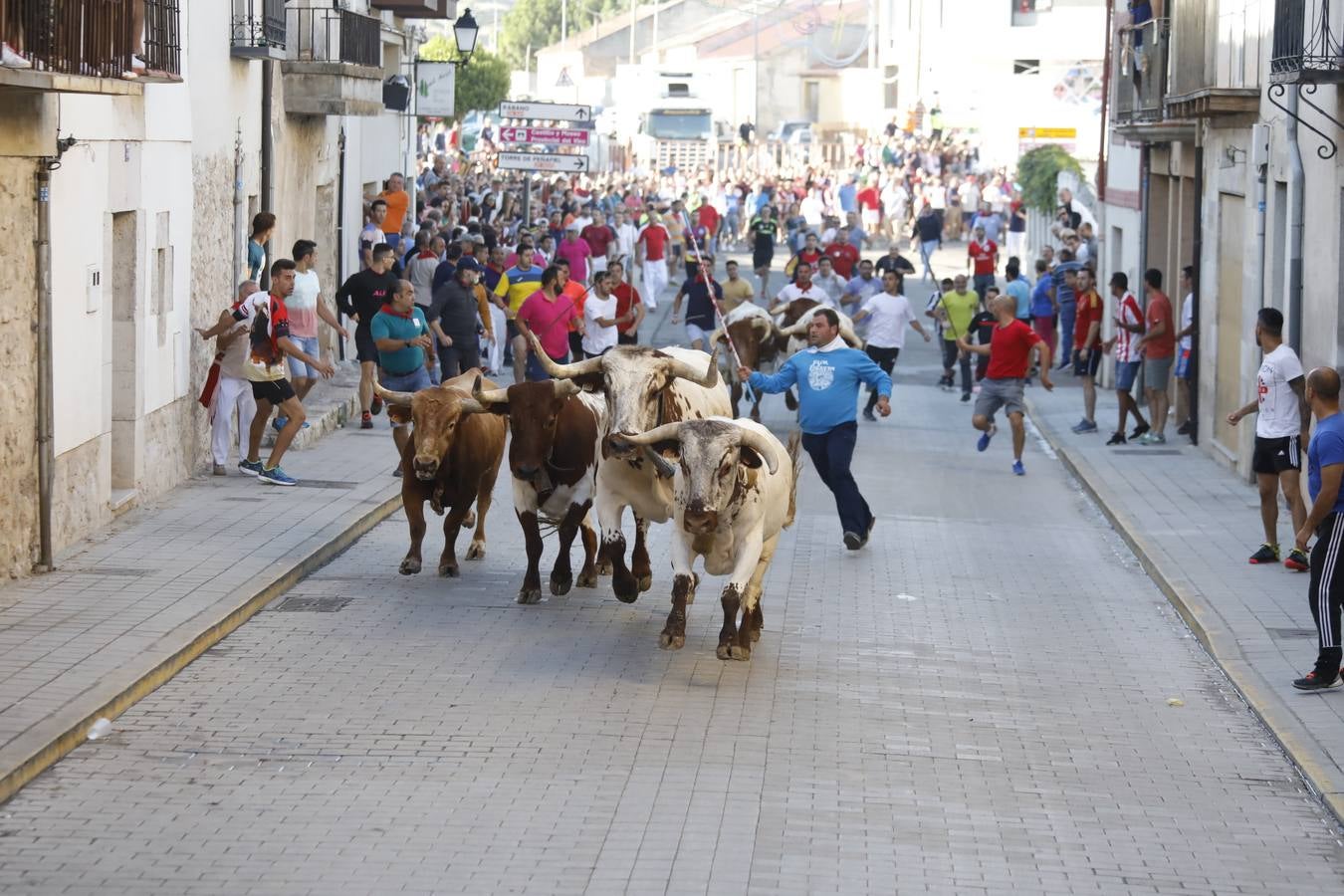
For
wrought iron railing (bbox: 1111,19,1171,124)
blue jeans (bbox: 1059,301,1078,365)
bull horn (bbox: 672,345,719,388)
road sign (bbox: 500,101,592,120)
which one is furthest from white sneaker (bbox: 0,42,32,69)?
blue jeans (bbox: 1059,301,1078,365)

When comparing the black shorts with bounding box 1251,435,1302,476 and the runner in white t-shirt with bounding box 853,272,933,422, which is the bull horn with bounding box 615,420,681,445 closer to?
the black shorts with bounding box 1251,435,1302,476

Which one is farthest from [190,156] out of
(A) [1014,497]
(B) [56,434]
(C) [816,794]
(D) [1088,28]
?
(D) [1088,28]

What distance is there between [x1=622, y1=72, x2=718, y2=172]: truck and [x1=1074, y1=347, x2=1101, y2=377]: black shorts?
51.7m

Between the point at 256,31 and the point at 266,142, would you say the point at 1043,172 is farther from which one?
the point at 256,31

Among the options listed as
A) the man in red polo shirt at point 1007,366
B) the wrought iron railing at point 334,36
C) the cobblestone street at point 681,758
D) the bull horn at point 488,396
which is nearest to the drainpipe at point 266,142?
the wrought iron railing at point 334,36

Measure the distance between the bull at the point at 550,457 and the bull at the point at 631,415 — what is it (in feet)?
0.72

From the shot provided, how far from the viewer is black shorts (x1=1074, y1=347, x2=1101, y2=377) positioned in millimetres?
23922

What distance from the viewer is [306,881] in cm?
735

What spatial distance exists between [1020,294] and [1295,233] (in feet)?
32.0

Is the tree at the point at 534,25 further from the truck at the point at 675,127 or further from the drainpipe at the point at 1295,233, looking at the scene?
the drainpipe at the point at 1295,233

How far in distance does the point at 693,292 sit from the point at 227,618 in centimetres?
1370

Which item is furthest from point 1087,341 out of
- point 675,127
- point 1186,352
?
point 675,127

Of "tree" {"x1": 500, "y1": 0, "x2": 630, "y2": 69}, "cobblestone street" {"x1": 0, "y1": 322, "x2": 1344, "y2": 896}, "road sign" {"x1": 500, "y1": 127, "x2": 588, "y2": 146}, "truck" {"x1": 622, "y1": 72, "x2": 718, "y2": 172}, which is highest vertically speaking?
"tree" {"x1": 500, "y1": 0, "x2": 630, "y2": 69}

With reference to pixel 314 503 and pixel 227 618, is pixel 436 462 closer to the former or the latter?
pixel 227 618
